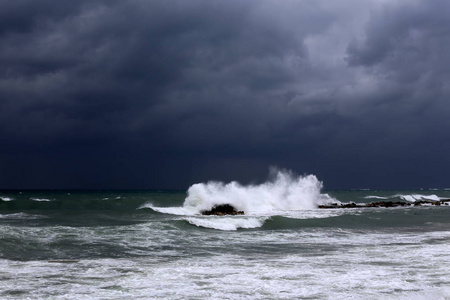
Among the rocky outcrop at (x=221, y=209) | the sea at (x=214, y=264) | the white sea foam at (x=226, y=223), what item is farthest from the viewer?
the rocky outcrop at (x=221, y=209)

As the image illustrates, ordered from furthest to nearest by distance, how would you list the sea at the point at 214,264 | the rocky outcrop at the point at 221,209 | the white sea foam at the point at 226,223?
the rocky outcrop at the point at 221,209 → the white sea foam at the point at 226,223 → the sea at the point at 214,264

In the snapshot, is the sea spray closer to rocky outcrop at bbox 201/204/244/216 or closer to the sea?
rocky outcrop at bbox 201/204/244/216

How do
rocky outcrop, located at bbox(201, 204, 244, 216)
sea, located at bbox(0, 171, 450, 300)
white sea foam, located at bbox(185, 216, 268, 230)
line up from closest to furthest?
sea, located at bbox(0, 171, 450, 300)
white sea foam, located at bbox(185, 216, 268, 230)
rocky outcrop, located at bbox(201, 204, 244, 216)

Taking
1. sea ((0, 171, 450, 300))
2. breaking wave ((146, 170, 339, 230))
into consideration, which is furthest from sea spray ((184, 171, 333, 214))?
sea ((0, 171, 450, 300))

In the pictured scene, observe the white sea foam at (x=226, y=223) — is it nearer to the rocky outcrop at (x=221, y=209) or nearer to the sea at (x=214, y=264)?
the sea at (x=214, y=264)

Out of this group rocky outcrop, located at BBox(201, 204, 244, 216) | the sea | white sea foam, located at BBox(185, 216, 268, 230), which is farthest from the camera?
rocky outcrop, located at BBox(201, 204, 244, 216)

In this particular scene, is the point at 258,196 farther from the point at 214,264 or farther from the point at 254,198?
the point at 214,264

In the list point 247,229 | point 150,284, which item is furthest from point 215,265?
point 247,229

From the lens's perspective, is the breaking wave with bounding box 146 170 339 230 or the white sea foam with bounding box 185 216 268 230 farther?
the breaking wave with bounding box 146 170 339 230

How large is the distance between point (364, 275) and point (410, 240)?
26.3 feet

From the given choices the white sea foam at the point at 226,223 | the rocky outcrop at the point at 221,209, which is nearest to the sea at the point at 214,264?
the white sea foam at the point at 226,223

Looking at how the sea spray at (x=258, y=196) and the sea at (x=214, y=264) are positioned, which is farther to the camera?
the sea spray at (x=258, y=196)

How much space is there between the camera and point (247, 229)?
70.3 feet

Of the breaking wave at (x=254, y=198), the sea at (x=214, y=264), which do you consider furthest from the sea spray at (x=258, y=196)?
the sea at (x=214, y=264)
